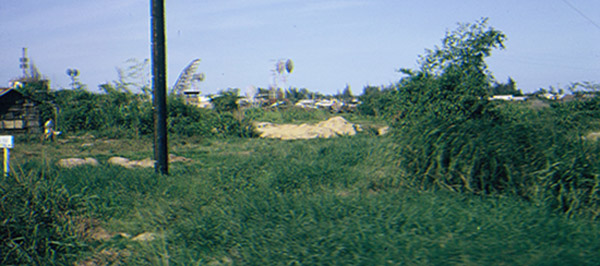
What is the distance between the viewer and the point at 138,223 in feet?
15.8

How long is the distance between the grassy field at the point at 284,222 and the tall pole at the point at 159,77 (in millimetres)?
490

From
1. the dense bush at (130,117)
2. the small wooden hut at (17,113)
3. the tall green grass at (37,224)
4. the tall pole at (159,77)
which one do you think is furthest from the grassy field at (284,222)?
the small wooden hut at (17,113)

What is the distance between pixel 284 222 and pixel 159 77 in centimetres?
393

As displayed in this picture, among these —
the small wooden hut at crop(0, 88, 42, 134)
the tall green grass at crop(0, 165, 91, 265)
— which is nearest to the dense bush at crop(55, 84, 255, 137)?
the small wooden hut at crop(0, 88, 42, 134)

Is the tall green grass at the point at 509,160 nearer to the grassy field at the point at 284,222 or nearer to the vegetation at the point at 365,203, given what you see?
the vegetation at the point at 365,203

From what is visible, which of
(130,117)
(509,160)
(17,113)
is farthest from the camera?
(130,117)

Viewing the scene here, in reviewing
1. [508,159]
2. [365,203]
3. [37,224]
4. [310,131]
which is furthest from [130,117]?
[508,159]

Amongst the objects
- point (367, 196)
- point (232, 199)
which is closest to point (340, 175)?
point (367, 196)

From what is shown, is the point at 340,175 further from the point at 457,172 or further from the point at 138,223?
the point at 138,223

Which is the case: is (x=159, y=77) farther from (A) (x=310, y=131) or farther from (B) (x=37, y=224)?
(A) (x=310, y=131)

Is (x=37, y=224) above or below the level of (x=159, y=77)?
below

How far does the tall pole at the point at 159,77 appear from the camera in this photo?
7023mm

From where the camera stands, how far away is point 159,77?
23.1 ft

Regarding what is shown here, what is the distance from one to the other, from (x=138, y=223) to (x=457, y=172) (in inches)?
149
